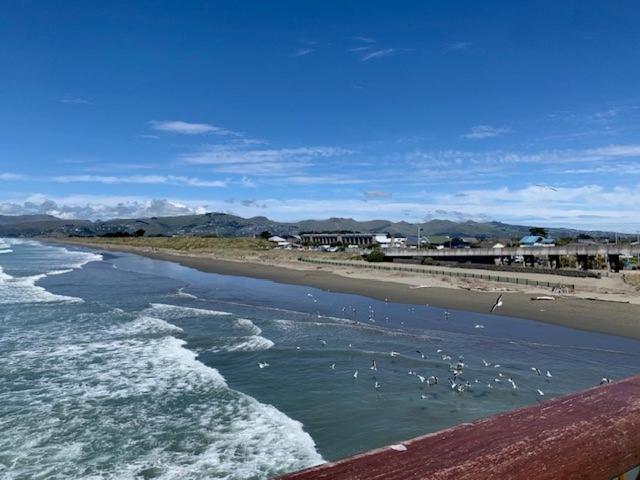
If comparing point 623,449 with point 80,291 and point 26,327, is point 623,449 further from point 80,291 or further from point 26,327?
point 80,291

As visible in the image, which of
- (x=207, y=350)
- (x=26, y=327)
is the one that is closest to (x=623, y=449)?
(x=207, y=350)

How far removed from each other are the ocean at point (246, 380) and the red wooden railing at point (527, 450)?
853 centimetres

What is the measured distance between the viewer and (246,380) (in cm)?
1537

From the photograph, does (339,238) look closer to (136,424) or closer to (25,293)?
(25,293)

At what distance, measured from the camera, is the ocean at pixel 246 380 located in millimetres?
10398

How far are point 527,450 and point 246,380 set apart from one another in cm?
1436

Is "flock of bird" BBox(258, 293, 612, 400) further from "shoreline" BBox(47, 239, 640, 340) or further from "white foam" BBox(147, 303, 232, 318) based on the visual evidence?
"white foam" BBox(147, 303, 232, 318)

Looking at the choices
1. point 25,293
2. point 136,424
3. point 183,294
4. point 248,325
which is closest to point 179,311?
point 248,325

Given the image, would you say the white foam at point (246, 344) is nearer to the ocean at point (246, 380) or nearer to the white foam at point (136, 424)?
the ocean at point (246, 380)

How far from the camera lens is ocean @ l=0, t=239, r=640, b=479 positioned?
10398 mm

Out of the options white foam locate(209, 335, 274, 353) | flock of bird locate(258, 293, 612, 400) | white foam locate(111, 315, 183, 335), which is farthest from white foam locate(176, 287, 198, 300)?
flock of bird locate(258, 293, 612, 400)

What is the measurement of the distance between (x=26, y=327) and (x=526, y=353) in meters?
20.8

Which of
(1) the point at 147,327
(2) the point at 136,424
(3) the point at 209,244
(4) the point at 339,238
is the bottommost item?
(2) the point at 136,424

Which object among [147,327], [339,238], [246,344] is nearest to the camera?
[246,344]
